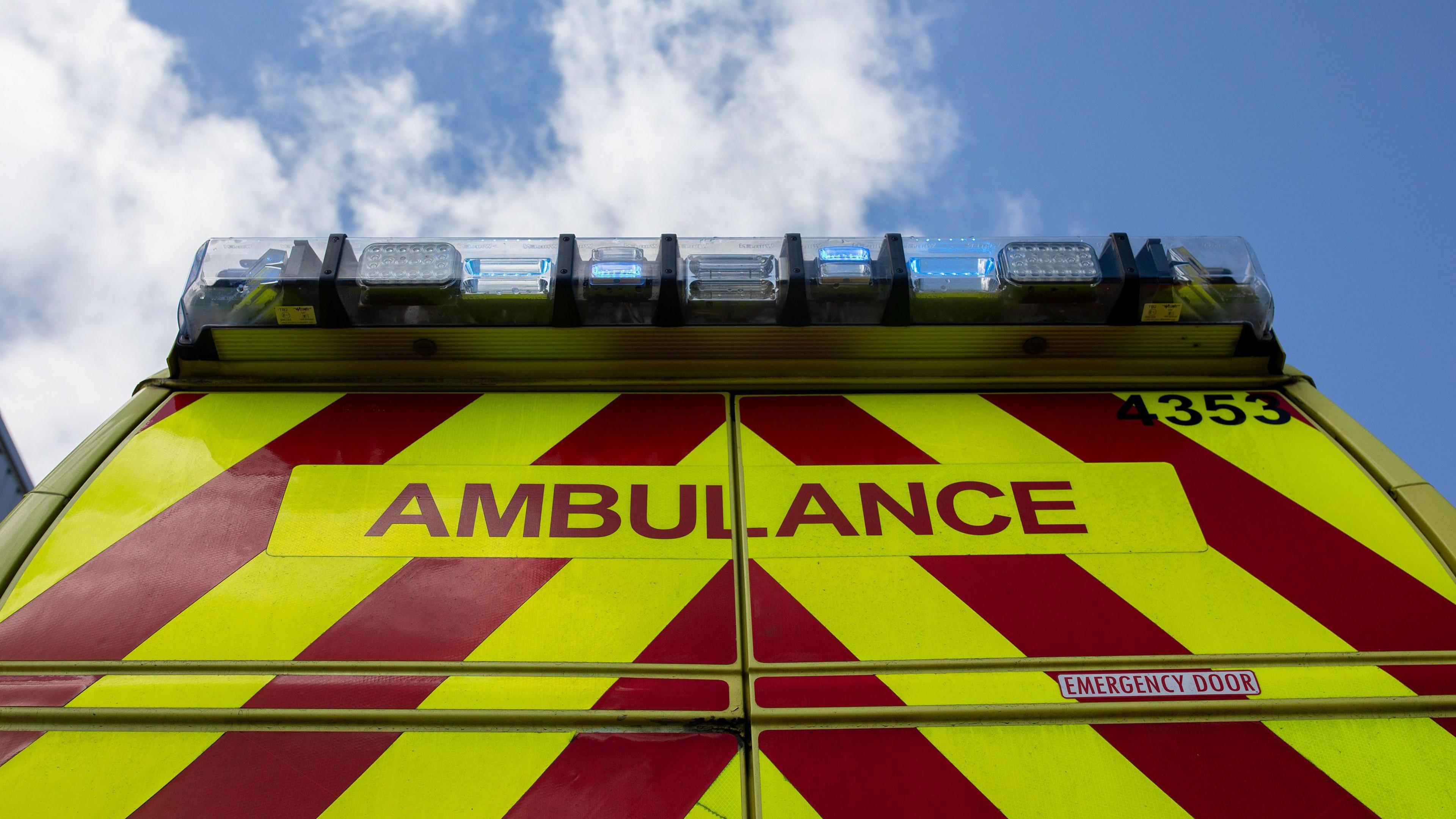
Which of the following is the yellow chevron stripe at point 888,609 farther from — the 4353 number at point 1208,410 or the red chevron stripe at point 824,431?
the 4353 number at point 1208,410

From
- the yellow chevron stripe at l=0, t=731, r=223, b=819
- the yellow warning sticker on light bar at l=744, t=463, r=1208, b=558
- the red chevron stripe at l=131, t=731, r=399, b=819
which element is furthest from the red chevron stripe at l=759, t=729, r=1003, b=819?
the yellow chevron stripe at l=0, t=731, r=223, b=819

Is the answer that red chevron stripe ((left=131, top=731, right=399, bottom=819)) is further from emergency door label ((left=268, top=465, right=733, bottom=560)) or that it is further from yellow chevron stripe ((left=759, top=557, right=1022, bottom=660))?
yellow chevron stripe ((left=759, top=557, right=1022, bottom=660))

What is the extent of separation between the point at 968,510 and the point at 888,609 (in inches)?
12.0

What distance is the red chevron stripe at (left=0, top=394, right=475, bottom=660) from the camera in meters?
1.47

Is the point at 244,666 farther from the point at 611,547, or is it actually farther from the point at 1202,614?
the point at 1202,614

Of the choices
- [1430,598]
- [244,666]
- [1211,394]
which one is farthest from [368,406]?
[1430,598]

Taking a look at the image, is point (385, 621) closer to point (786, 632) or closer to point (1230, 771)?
point (786, 632)

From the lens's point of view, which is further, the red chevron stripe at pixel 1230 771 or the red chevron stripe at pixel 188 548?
the red chevron stripe at pixel 188 548

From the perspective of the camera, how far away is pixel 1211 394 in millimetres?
2010

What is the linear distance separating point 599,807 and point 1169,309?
1.59 meters

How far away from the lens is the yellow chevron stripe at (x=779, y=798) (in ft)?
4.08

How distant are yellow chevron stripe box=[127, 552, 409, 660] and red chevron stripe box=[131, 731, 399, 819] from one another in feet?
0.52

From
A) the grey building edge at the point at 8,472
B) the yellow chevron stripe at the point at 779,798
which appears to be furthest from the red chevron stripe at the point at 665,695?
the grey building edge at the point at 8,472

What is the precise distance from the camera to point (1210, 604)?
1547mm
